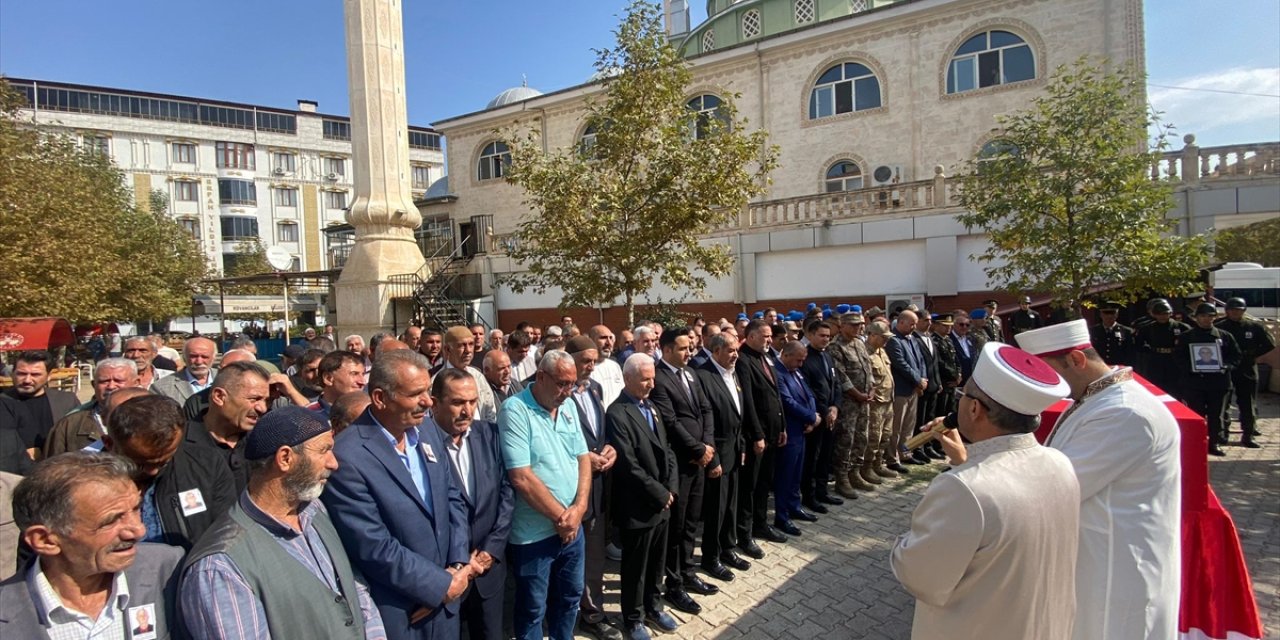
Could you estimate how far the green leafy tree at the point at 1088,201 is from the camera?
796 cm

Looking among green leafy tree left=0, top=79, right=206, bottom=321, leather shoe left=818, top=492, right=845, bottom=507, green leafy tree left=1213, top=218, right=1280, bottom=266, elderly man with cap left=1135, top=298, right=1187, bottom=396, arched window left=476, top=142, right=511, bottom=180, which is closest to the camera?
leather shoe left=818, top=492, right=845, bottom=507

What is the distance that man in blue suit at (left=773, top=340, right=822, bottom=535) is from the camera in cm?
573

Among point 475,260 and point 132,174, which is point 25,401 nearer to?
point 475,260

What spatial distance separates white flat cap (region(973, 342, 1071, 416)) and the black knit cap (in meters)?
2.36

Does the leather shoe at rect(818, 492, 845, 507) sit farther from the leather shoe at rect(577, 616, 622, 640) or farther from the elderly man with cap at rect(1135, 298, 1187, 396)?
the elderly man with cap at rect(1135, 298, 1187, 396)

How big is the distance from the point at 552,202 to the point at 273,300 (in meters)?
30.1

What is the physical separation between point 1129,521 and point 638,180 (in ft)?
25.1

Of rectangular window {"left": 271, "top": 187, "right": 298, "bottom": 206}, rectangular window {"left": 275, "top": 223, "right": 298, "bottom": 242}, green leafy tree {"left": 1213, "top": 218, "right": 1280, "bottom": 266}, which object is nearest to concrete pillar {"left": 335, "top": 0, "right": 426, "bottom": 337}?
green leafy tree {"left": 1213, "top": 218, "right": 1280, "bottom": 266}

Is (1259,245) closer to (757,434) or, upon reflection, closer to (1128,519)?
(757,434)

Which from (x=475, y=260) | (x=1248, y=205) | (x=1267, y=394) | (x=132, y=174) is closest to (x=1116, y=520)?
(x=1267, y=394)

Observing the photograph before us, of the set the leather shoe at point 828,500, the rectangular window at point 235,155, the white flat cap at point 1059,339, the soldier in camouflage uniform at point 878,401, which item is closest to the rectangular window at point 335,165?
the rectangular window at point 235,155

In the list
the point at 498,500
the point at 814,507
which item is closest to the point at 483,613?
the point at 498,500

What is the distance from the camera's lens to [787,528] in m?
5.67

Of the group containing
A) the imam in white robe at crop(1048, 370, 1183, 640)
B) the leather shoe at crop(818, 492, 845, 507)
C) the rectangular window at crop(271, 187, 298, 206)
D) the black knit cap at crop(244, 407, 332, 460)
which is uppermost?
the rectangular window at crop(271, 187, 298, 206)
